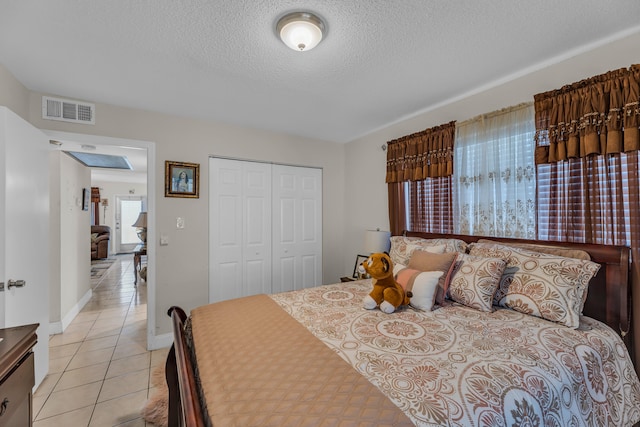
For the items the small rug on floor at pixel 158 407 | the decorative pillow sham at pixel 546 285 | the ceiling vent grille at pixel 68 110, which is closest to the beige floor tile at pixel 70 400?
the small rug on floor at pixel 158 407

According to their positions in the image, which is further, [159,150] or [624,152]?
[159,150]

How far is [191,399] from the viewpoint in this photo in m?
0.91

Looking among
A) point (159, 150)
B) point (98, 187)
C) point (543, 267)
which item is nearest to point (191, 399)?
point (543, 267)

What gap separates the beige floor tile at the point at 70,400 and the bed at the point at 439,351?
993mm

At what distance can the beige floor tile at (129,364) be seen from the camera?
2440 millimetres

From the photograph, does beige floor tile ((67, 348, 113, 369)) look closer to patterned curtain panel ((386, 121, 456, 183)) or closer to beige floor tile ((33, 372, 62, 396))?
beige floor tile ((33, 372, 62, 396))

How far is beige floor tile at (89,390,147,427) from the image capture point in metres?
1.85

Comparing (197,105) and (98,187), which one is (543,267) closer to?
(197,105)

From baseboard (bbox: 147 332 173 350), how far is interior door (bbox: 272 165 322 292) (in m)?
1.26

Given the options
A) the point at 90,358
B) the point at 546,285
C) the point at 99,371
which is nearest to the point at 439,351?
the point at 546,285

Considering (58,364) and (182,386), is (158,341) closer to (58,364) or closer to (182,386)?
(58,364)

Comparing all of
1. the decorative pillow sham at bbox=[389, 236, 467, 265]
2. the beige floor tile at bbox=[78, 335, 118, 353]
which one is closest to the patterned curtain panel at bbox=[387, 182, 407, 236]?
the decorative pillow sham at bbox=[389, 236, 467, 265]

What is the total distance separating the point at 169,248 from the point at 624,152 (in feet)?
12.3

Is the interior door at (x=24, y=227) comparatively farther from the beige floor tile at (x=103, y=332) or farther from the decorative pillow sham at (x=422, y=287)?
the decorative pillow sham at (x=422, y=287)
